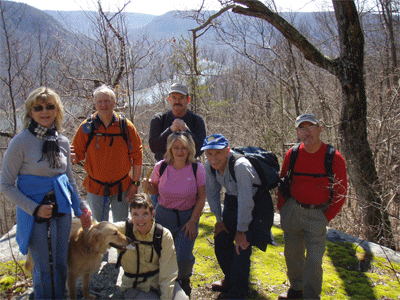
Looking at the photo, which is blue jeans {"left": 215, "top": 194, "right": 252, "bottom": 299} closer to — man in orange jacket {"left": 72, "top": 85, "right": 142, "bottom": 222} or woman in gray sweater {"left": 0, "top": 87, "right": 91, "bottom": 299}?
man in orange jacket {"left": 72, "top": 85, "right": 142, "bottom": 222}

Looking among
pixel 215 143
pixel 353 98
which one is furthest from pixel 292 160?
pixel 353 98

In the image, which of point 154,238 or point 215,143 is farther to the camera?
point 215,143

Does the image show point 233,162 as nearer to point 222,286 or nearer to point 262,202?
point 262,202

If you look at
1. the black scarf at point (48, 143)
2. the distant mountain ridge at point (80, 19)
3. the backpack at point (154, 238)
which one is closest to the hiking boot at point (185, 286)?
the backpack at point (154, 238)

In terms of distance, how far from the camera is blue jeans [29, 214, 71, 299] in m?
2.42

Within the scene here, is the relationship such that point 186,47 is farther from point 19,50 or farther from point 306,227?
point 306,227

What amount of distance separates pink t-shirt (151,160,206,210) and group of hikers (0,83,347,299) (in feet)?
0.04

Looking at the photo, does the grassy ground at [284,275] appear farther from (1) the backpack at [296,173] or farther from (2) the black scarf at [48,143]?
(2) the black scarf at [48,143]

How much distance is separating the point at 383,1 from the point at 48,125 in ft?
37.9

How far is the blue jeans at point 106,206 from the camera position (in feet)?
11.3

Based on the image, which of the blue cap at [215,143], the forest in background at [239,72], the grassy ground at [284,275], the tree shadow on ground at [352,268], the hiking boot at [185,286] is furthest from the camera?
the forest in background at [239,72]

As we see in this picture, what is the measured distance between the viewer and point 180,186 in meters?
3.26

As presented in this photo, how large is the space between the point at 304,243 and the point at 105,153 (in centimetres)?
252

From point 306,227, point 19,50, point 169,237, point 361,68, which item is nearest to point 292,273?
point 306,227
